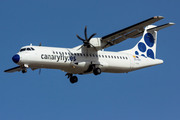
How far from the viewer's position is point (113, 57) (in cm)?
2392

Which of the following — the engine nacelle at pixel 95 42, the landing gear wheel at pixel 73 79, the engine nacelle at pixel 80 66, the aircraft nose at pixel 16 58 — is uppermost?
the engine nacelle at pixel 95 42

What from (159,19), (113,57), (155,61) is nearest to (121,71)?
(113,57)

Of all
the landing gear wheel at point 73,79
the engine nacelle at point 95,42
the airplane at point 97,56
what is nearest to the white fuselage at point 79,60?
the airplane at point 97,56

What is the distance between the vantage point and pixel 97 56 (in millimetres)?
23391

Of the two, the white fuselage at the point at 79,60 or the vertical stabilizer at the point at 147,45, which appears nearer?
the white fuselage at the point at 79,60

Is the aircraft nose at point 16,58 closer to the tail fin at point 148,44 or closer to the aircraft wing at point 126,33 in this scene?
the aircraft wing at point 126,33

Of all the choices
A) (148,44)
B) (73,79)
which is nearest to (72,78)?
(73,79)

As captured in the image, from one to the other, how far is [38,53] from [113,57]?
18.4 ft

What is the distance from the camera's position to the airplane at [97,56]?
→ 2111 centimetres

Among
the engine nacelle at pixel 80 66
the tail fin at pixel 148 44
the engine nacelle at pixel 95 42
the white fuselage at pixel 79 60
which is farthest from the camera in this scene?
the tail fin at pixel 148 44

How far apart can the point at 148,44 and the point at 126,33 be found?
3.94 metres

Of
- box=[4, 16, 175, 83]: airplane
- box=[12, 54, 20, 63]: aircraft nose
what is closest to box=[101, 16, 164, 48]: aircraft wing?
box=[4, 16, 175, 83]: airplane

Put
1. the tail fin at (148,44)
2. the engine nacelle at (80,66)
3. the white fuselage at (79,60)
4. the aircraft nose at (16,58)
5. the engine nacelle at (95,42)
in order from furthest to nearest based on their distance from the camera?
the tail fin at (148,44) < the engine nacelle at (95,42) < the engine nacelle at (80,66) < the white fuselage at (79,60) < the aircraft nose at (16,58)

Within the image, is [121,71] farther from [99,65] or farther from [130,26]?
[130,26]
